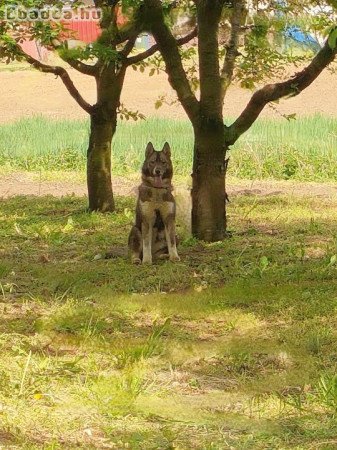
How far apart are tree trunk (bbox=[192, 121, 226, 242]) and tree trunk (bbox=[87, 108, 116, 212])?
9.68ft

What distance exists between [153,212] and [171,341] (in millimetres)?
3355

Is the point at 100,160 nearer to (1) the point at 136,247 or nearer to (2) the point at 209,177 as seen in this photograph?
Result: (2) the point at 209,177

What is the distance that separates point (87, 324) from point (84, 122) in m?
18.7

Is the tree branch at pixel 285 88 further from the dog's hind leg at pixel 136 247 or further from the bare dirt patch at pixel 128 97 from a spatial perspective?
the bare dirt patch at pixel 128 97

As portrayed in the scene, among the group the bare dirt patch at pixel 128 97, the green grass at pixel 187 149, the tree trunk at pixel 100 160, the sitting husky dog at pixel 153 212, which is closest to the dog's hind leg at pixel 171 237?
the sitting husky dog at pixel 153 212

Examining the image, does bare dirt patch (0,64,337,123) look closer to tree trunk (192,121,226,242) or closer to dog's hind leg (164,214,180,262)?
tree trunk (192,121,226,242)

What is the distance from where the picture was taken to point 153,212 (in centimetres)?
1110

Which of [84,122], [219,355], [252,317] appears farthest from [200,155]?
[84,122]

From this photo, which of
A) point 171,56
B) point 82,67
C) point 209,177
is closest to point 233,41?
point 171,56

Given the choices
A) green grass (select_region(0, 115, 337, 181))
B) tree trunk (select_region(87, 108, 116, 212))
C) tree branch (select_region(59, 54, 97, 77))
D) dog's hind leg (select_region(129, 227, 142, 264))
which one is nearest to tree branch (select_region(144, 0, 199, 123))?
dog's hind leg (select_region(129, 227, 142, 264))

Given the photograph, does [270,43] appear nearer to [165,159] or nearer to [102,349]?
[165,159]

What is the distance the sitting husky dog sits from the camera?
11.1m

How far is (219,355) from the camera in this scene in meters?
7.55

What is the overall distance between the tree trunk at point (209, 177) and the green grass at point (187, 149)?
23.0 ft
